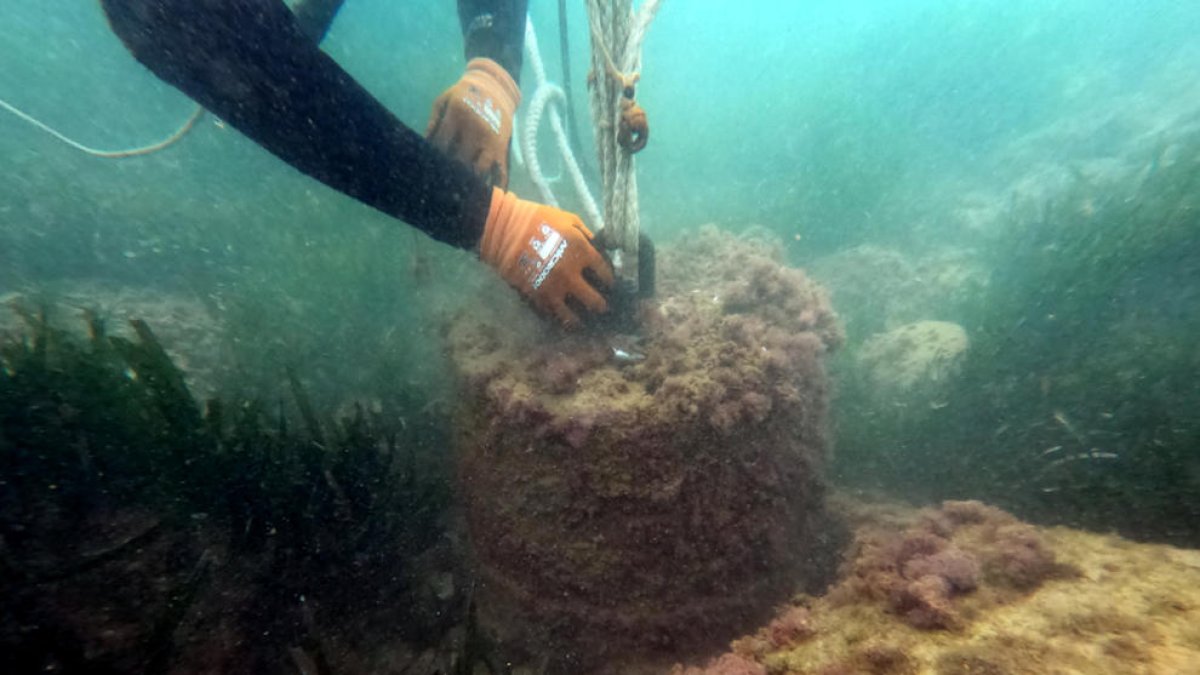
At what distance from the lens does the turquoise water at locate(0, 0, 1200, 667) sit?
13.8 ft

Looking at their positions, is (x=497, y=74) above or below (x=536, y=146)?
below

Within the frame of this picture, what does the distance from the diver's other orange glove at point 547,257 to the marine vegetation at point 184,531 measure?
4.98 feet

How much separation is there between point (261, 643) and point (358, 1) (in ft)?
152

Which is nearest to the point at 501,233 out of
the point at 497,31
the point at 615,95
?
the point at 615,95

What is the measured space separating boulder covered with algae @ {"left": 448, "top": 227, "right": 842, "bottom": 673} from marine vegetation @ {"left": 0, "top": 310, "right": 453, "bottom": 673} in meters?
0.67

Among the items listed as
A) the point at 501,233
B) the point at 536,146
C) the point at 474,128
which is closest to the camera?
the point at 501,233

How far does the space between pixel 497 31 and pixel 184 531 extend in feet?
15.8

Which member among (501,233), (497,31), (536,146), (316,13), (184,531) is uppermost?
(497,31)

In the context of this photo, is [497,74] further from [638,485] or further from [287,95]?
[638,485]

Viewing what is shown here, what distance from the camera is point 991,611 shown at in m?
1.83

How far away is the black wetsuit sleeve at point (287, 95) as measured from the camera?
7.11ft

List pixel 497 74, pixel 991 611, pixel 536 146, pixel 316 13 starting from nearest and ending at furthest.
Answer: pixel 991 611 → pixel 316 13 → pixel 497 74 → pixel 536 146

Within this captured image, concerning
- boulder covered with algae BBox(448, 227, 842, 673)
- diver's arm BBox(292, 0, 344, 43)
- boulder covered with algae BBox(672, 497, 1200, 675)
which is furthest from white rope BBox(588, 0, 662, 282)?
diver's arm BBox(292, 0, 344, 43)

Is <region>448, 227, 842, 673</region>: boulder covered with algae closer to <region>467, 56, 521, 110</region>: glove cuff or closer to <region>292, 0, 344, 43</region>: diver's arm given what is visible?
<region>467, 56, 521, 110</region>: glove cuff
